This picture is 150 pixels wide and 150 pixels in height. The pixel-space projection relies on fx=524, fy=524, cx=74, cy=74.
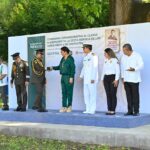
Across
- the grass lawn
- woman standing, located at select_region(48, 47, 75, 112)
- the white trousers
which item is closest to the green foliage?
woman standing, located at select_region(48, 47, 75, 112)

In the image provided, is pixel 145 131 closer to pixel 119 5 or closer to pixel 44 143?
pixel 44 143

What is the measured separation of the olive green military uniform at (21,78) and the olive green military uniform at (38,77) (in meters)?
0.29

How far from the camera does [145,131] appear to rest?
11477 mm

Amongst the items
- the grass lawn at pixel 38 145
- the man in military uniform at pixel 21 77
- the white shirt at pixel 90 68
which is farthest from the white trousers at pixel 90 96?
the man in military uniform at pixel 21 77

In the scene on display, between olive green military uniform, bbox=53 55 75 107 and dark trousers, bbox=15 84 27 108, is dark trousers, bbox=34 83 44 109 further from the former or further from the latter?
olive green military uniform, bbox=53 55 75 107

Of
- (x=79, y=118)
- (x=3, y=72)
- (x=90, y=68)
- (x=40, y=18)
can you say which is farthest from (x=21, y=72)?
(x=40, y=18)

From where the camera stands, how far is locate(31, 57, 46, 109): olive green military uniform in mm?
14359

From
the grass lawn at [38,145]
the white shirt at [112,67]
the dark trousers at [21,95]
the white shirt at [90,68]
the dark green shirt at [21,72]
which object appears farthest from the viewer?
the dark trousers at [21,95]

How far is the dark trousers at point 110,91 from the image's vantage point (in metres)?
12.9

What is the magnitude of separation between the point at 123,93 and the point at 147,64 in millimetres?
1015

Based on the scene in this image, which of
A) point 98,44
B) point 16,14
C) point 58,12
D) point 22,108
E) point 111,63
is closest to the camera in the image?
point 111,63

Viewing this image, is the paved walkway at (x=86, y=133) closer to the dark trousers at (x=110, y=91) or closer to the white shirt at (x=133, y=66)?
the dark trousers at (x=110, y=91)

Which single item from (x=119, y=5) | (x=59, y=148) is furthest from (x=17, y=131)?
(x=119, y=5)

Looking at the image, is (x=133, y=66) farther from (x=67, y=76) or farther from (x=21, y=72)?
(x=21, y=72)
